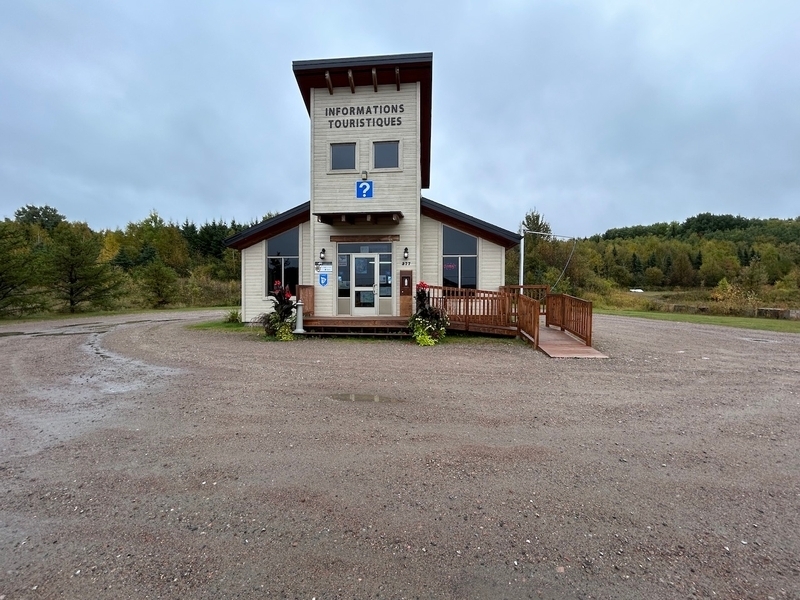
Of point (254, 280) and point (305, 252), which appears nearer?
point (305, 252)

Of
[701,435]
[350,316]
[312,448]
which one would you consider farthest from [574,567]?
[350,316]

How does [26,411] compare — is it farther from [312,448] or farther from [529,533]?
[529,533]

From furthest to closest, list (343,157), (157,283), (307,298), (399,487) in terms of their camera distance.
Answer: (157,283) < (343,157) < (307,298) < (399,487)

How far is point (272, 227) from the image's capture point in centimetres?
1405

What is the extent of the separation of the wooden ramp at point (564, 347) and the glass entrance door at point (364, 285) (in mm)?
5359

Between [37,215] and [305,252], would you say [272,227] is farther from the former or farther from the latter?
[37,215]

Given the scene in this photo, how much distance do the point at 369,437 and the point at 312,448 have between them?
606 mm

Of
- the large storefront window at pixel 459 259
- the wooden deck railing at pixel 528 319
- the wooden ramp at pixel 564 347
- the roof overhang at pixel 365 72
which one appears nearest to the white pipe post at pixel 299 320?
the large storefront window at pixel 459 259

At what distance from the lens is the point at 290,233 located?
1422 centimetres

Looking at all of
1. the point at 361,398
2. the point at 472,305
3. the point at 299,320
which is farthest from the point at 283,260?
the point at 361,398

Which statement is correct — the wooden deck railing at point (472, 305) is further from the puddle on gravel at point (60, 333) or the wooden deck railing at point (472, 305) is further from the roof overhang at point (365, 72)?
the puddle on gravel at point (60, 333)

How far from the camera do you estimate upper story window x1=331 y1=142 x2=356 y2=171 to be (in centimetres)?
1304

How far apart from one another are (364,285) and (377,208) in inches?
99.2

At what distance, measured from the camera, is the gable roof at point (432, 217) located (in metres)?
13.0
